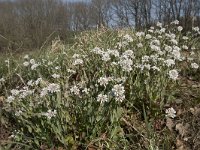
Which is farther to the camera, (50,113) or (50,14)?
(50,14)

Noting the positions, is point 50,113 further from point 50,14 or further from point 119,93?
point 50,14

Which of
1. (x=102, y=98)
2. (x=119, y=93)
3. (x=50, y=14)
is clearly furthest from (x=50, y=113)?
(x=50, y=14)

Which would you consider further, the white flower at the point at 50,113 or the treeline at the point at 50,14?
the treeline at the point at 50,14

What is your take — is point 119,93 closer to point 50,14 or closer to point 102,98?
point 102,98

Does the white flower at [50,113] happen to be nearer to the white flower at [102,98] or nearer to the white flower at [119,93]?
the white flower at [102,98]

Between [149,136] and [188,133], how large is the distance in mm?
430

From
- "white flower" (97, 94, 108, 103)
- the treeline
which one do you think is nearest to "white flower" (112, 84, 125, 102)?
"white flower" (97, 94, 108, 103)

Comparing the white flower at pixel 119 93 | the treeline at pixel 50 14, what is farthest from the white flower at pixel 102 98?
the treeline at pixel 50 14

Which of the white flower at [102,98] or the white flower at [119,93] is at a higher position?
the white flower at [119,93]

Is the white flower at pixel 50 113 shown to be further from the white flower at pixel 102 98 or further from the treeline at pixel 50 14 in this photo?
the treeline at pixel 50 14

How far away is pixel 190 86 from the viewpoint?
3.43 m

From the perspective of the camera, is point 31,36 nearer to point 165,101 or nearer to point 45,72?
point 45,72

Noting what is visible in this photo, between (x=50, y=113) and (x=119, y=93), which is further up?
(x=119, y=93)

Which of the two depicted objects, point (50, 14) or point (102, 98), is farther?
point (50, 14)
